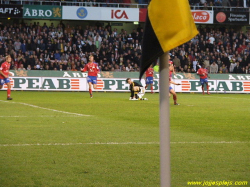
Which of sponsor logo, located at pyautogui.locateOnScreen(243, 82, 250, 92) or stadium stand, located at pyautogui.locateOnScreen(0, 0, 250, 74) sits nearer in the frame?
sponsor logo, located at pyautogui.locateOnScreen(243, 82, 250, 92)

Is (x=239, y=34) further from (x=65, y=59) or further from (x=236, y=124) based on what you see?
(x=236, y=124)

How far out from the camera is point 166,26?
3.70 m

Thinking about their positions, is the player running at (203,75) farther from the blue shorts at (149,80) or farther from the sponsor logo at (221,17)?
the sponsor logo at (221,17)

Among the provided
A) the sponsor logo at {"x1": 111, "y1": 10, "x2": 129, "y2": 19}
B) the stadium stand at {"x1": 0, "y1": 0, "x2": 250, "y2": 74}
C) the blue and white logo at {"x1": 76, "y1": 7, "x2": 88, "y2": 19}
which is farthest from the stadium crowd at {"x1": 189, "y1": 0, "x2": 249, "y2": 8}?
the blue and white logo at {"x1": 76, "y1": 7, "x2": 88, "y2": 19}

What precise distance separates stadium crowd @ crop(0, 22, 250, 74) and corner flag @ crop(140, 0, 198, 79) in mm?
Answer: 33763

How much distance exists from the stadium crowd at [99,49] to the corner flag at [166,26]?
111 ft

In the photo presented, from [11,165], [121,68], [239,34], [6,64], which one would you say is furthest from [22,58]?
[11,165]

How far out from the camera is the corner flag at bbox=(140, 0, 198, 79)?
3.62 metres

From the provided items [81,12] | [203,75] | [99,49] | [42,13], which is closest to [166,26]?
[203,75]

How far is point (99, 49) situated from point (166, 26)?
39543 mm

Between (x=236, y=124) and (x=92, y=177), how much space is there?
7.99 metres

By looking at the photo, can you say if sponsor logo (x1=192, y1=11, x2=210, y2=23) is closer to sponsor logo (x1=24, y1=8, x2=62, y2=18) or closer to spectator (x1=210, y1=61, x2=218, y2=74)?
spectator (x1=210, y1=61, x2=218, y2=74)

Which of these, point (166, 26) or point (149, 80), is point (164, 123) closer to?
point (166, 26)

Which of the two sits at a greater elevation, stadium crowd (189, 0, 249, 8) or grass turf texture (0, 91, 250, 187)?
stadium crowd (189, 0, 249, 8)
